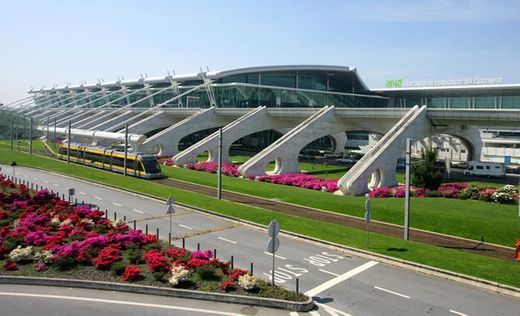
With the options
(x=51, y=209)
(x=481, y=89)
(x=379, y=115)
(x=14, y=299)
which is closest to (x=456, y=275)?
(x=14, y=299)

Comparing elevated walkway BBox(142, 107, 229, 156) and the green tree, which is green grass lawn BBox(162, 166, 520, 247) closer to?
the green tree

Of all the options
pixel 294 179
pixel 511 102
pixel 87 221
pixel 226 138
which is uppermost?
pixel 511 102

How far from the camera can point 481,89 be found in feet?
265

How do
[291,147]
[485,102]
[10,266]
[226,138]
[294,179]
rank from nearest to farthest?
[10,266] < [294,179] < [291,147] < [226,138] < [485,102]


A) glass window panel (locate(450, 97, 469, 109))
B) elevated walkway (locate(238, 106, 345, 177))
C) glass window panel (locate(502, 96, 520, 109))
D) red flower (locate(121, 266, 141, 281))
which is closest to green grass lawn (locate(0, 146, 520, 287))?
elevated walkway (locate(238, 106, 345, 177))

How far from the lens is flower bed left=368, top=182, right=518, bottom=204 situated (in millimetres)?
33188

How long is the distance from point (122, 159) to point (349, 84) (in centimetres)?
6436

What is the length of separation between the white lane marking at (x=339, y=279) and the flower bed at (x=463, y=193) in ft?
61.4

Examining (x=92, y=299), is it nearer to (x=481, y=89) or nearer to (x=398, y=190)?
(x=398, y=190)

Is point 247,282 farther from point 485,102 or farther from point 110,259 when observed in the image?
point 485,102

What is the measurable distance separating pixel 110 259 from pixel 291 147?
3463 cm

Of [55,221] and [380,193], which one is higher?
[380,193]

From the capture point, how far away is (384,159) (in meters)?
39.3

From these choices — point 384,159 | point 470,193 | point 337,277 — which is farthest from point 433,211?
point 337,277
